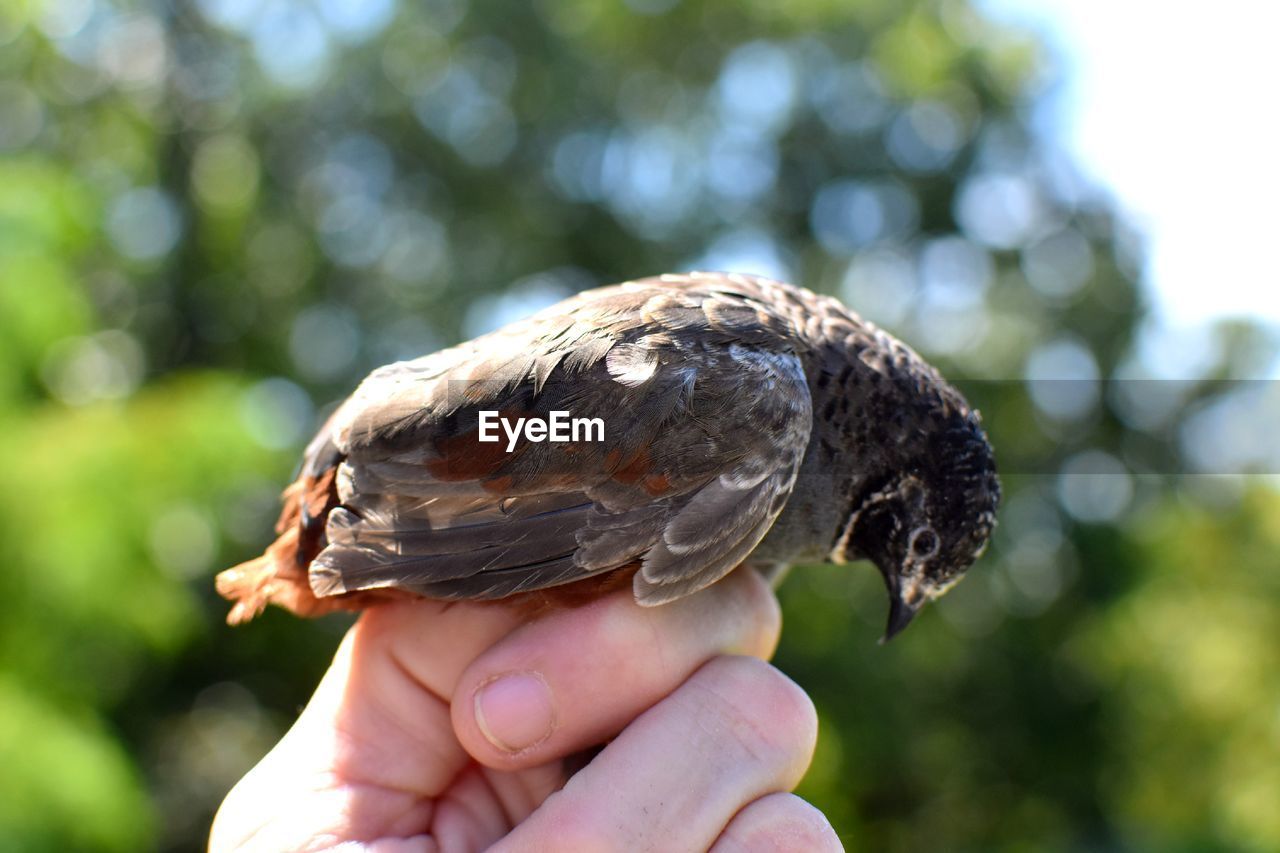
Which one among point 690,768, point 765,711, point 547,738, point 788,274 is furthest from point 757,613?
point 788,274

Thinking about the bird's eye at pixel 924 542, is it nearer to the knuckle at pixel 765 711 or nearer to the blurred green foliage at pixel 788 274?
the knuckle at pixel 765 711

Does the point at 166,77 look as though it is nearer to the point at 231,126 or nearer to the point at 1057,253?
the point at 231,126

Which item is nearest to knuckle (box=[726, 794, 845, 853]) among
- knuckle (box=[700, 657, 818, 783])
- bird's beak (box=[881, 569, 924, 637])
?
knuckle (box=[700, 657, 818, 783])

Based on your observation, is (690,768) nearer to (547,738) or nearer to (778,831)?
(778,831)

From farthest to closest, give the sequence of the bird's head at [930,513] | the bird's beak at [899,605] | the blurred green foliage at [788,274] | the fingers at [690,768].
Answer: the blurred green foliage at [788,274]
the bird's beak at [899,605]
the bird's head at [930,513]
the fingers at [690,768]

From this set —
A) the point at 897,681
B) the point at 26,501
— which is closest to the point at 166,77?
the point at 26,501

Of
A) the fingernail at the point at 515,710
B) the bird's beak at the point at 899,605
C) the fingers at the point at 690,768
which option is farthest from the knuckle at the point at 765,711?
the bird's beak at the point at 899,605
